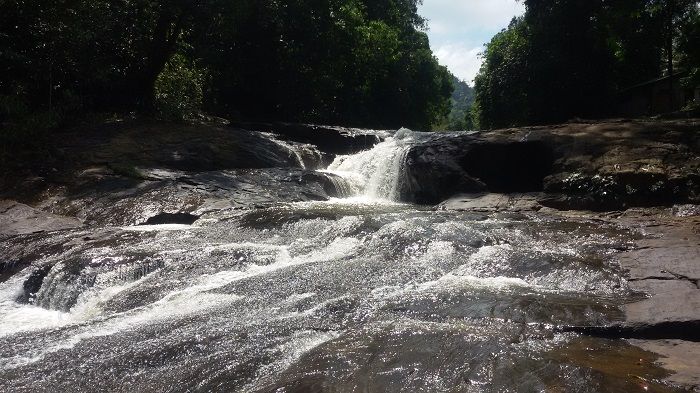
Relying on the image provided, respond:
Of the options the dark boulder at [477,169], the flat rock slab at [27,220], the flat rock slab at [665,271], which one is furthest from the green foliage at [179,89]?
the flat rock slab at [665,271]

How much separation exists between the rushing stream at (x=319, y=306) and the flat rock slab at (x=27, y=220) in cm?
50

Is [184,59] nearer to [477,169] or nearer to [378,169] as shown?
[378,169]

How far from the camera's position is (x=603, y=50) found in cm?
2059

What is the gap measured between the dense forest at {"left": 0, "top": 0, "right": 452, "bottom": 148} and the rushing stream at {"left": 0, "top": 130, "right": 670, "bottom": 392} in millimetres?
7071

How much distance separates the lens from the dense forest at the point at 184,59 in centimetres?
1302

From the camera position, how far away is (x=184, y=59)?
18094mm

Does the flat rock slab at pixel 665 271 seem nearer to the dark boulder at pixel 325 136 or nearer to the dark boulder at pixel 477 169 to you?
the dark boulder at pixel 477 169

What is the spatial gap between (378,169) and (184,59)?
8978 mm

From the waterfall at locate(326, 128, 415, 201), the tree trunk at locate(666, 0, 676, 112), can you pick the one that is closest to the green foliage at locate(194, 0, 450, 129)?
the waterfall at locate(326, 128, 415, 201)

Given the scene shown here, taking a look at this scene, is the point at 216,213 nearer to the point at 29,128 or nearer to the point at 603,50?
the point at 29,128

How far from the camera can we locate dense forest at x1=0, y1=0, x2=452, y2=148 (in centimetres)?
1302

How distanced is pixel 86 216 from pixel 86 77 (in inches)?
252

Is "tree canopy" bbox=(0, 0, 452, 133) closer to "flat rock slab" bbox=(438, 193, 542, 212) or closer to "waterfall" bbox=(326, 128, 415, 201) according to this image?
"waterfall" bbox=(326, 128, 415, 201)

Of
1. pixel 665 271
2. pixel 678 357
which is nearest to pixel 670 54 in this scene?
pixel 665 271
